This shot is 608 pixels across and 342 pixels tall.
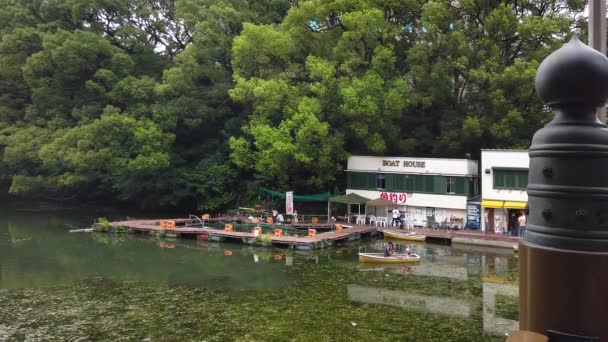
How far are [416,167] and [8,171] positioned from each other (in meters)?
34.4

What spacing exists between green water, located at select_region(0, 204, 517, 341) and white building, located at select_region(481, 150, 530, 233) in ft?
12.7

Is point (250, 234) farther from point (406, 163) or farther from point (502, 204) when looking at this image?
point (502, 204)

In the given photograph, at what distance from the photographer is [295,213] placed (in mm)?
33562

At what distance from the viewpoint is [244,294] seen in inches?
696

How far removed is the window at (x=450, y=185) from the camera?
3003 cm

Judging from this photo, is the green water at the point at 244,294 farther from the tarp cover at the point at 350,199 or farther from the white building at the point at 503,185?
the tarp cover at the point at 350,199

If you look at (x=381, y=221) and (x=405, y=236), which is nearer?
(x=405, y=236)

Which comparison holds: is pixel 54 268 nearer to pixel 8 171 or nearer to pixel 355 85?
pixel 355 85

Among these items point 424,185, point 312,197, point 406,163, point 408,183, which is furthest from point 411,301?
point 312,197

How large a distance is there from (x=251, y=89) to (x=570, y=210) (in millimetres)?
33312

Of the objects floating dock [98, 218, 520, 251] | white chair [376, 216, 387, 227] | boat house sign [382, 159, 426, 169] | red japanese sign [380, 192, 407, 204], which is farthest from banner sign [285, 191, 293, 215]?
boat house sign [382, 159, 426, 169]

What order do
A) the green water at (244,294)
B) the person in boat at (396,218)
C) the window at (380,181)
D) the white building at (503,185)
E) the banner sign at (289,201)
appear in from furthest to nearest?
the window at (380,181), the banner sign at (289,201), the person in boat at (396,218), the white building at (503,185), the green water at (244,294)

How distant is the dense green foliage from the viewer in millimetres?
31906

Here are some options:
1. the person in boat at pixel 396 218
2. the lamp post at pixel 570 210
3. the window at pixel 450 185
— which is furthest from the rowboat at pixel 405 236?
the lamp post at pixel 570 210
